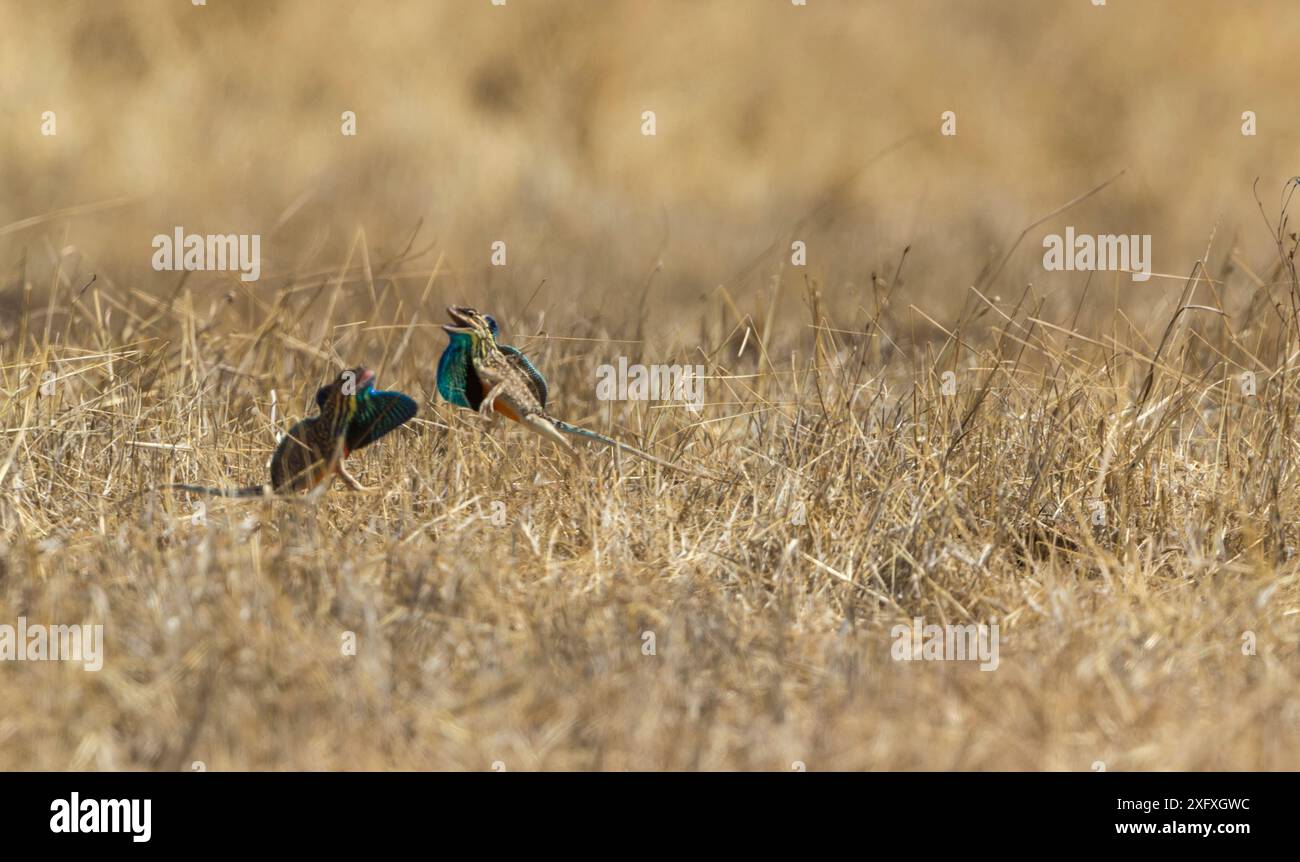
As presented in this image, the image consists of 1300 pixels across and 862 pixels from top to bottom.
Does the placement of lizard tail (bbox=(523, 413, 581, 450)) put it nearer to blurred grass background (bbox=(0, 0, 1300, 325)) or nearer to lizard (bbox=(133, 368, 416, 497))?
lizard (bbox=(133, 368, 416, 497))

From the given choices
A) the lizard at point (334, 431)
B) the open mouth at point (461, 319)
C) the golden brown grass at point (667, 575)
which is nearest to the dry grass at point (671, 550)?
the golden brown grass at point (667, 575)

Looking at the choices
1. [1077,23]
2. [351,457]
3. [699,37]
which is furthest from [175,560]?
[1077,23]

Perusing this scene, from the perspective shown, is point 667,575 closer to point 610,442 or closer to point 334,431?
point 610,442

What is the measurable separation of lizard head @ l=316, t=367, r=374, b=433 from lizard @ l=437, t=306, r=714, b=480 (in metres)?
0.21

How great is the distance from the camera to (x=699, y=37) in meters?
11.6

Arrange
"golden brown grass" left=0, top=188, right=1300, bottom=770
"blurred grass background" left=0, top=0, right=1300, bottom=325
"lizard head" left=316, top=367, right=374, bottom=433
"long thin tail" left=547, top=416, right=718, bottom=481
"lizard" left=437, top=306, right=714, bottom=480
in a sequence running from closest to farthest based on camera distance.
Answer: "golden brown grass" left=0, top=188, right=1300, bottom=770
"lizard head" left=316, top=367, right=374, bottom=433
"lizard" left=437, top=306, right=714, bottom=480
"long thin tail" left=547, top=416, right=718, bottom=481
"blurred grass background" left=0, top=0, right=1300, bottom=325

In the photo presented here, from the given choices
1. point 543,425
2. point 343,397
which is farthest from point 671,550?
point 343,397

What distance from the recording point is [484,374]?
351 cm

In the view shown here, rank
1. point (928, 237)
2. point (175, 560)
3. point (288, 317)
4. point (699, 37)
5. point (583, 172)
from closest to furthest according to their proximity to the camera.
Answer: point (175, 560), point (288, 317), point (928, 237), point (583, 172), point (699, 37)

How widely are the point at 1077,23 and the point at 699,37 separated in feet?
9.92

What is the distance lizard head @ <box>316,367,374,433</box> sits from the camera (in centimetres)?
339

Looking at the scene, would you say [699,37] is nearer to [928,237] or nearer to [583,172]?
[583,172]

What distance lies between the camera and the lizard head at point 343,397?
3.39 m

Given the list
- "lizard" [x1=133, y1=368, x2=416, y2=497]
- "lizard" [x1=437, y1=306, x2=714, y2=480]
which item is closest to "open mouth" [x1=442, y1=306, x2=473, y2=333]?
"lizard" [x1=437, y1=306, x2=714, y2=480]
